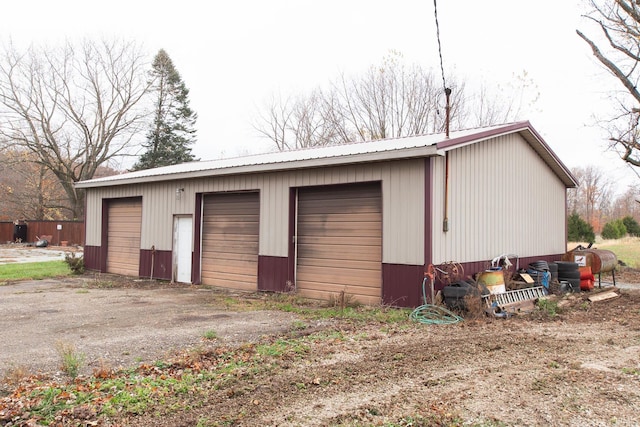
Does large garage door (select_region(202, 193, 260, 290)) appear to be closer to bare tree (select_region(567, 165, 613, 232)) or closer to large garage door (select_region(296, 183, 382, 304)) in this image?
large garage door (select_region(296, 183, 382, 304))

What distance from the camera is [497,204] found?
976 cm

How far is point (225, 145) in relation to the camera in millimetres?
40906

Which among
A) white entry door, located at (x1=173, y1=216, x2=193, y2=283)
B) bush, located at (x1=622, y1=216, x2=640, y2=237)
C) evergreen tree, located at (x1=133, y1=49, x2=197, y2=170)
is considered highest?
evergreen tree, located at (x1=133, y1=49, x2=197, y2=170)

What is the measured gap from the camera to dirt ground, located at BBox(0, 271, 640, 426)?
139 inches

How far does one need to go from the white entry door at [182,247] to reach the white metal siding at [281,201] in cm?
18

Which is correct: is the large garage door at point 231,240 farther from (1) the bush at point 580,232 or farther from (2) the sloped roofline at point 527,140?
(1) the bush at point 580,232

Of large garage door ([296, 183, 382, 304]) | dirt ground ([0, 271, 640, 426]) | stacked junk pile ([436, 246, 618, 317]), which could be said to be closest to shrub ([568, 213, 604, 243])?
stacked junk pile ([436, 246, 618, 317])

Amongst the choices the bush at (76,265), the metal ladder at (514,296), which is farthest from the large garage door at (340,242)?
the bush at (76,265)

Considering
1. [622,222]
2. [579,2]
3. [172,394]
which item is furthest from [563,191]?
[622,222]

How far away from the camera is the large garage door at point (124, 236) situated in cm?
1366

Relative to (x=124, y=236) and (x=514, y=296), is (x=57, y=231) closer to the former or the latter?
(x=124, y=236)

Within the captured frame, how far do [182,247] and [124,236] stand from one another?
2.93 m

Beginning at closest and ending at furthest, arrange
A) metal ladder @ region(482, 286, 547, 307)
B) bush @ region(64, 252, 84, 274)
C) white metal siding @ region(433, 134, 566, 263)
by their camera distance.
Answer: metal ladder @ region(482, 286, 547, 307) < white metal siding @ region(433, 134, 566, 263) < bush @ region(64, 252, 84, 274)

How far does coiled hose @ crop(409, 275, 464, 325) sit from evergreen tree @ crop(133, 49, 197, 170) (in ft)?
106
